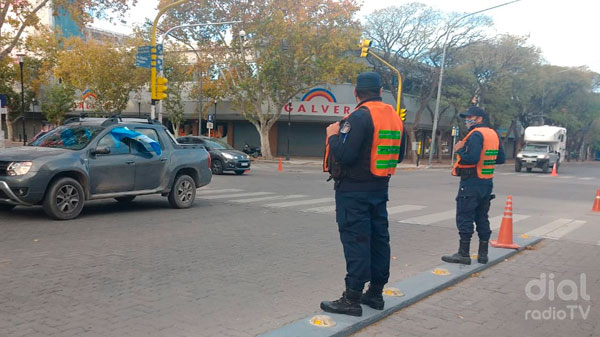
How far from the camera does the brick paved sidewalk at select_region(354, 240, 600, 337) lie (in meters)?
4.29

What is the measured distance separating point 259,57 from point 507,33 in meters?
21.1

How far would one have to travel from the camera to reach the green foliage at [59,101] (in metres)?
42.6

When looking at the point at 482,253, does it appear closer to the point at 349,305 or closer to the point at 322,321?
the point at 349,305

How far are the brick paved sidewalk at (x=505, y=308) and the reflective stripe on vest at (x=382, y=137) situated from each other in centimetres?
137

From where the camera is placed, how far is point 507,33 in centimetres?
3953

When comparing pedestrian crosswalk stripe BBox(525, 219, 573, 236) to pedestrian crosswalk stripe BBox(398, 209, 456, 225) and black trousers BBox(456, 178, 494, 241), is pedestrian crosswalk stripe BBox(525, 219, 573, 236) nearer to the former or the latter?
pedestrian crosswalk stripe BBox(398, 209, 456, 225)

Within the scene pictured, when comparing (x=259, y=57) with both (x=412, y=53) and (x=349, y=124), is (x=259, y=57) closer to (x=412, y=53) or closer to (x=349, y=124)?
(x=412, y=53)

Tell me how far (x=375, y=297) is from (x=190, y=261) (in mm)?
2675

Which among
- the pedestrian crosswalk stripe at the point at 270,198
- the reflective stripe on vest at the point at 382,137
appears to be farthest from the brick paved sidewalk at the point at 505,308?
the pedestrian crosswalk stripe at the point at 270,198

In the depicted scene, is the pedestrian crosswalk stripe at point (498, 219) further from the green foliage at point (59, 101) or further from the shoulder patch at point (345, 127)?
the green foliage at point (59, 101)

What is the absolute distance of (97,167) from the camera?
9.02m

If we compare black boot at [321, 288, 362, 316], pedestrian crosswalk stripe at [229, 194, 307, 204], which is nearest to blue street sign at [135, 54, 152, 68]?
pedestrian crosswalk stripe at [229, 194, 307, 204]

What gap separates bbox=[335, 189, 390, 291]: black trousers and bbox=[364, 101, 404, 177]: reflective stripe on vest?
22 centimetres

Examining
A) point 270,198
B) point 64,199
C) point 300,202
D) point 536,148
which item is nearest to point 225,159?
point 270,198
